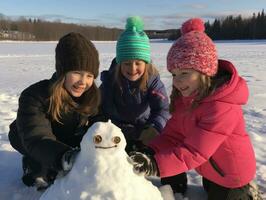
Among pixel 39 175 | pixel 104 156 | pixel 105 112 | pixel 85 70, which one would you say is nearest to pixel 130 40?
pixel 105 112

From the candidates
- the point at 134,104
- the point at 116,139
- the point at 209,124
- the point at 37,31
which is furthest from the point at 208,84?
the point at 37,31

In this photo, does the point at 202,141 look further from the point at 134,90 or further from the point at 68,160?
the point at 134,90

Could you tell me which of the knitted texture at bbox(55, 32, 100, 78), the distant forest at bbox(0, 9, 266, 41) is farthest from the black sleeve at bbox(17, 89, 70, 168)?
the distant forest at bbox(0, 9, 266, 41)

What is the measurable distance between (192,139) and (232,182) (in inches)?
16.1

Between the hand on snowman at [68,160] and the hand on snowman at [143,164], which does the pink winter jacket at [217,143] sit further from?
the hand on snowman at [68,160]

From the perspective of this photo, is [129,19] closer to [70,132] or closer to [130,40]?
[130,40]

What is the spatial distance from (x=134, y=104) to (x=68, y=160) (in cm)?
153

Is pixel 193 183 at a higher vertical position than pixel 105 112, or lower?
lower

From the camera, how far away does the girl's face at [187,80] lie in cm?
221

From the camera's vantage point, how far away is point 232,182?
7.50 feet

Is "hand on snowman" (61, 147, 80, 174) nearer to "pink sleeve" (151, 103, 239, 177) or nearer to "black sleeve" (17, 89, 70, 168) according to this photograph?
"black sleeve" (17, 89, 70, 168)

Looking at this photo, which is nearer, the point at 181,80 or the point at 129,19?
the point at 181,80

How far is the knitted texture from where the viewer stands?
2.43 metres

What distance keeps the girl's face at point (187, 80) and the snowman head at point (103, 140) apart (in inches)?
27.9
